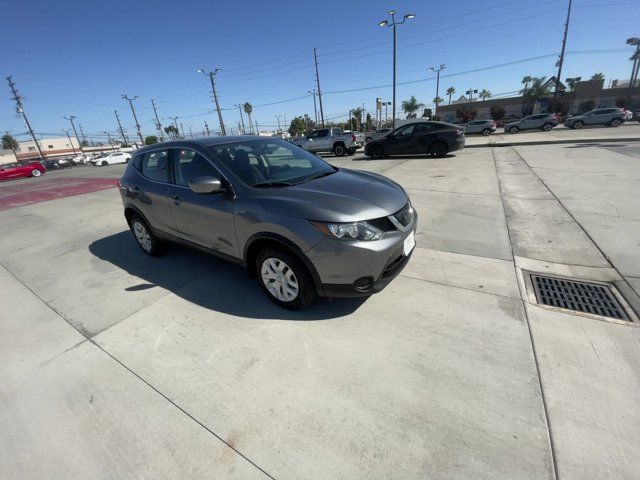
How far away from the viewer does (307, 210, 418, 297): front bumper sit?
93.4 inches

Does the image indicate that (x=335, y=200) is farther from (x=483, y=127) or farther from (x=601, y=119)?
(x=601, y=119)

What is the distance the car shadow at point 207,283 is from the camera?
2.91 meters

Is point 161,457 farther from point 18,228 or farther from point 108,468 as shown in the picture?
point 18,228

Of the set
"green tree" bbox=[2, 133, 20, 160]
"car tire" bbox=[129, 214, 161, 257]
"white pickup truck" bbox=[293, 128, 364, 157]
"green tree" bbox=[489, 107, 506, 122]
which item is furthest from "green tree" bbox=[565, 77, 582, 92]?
"green tree" bbox=[2, 133, 20, 160]

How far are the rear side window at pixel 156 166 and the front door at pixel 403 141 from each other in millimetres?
10927

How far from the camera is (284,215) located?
256 centimetres

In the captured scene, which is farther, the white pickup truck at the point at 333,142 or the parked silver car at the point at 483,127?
the parked silver car at the point at 483,127

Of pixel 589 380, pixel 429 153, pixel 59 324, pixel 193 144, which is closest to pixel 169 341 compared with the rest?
pixel 59 324

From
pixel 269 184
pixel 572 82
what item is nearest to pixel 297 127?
pixel 572 82

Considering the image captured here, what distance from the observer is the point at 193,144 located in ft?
11.2

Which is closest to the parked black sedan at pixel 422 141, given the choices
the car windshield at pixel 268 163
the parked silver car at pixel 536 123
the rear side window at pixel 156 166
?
the car windshield at pixel 268 163

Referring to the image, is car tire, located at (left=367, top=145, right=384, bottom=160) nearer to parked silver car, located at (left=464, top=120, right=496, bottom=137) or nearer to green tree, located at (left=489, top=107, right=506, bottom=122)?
parked silver car, located at (left=464, top=120, right=496, bottom=137)

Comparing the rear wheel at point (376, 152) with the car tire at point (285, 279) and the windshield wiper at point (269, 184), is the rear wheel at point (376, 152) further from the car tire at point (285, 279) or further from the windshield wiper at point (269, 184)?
the car tire at point (285, 279)

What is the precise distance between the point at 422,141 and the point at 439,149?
30.2 inches
